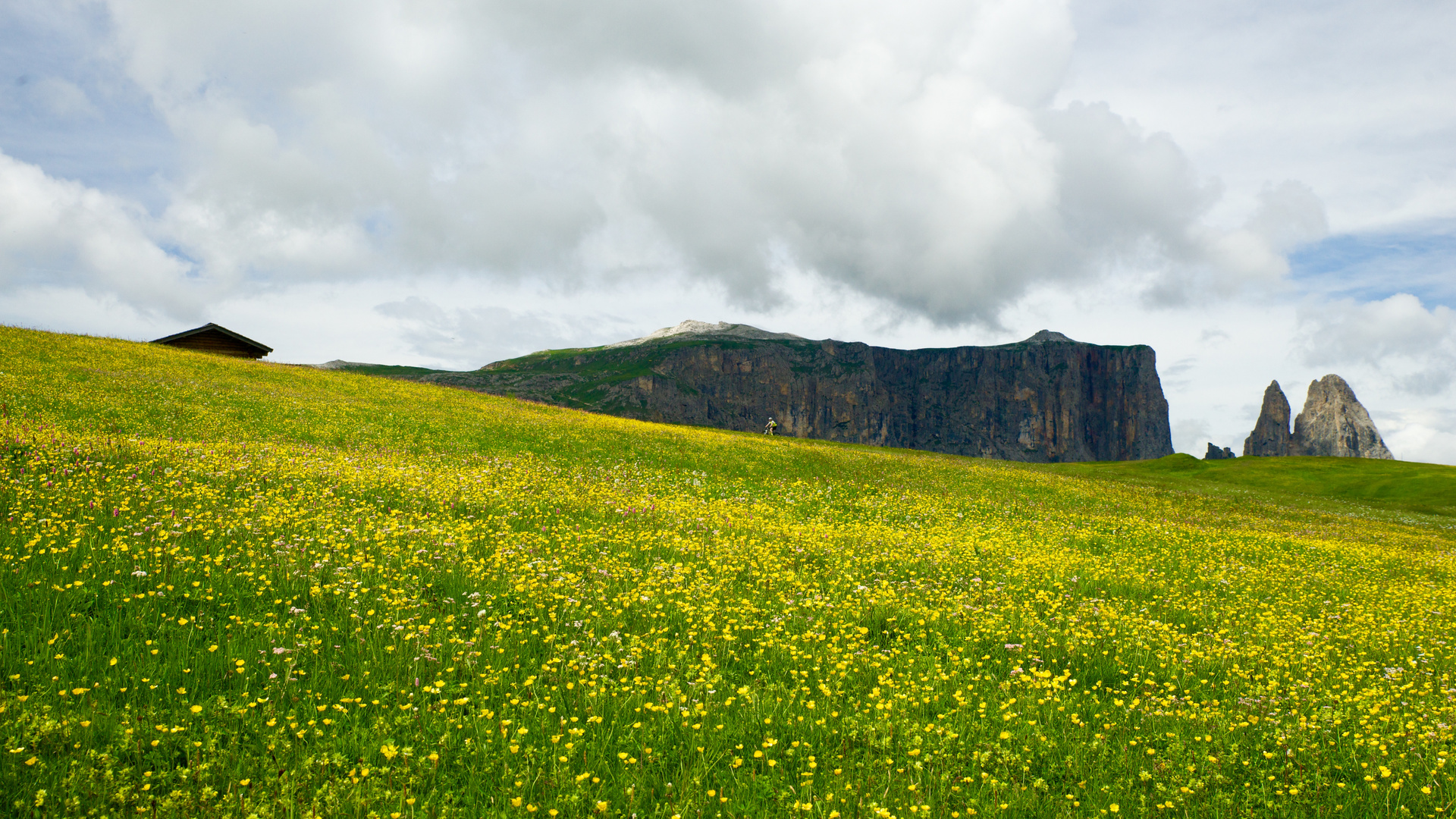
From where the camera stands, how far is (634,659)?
8.42m

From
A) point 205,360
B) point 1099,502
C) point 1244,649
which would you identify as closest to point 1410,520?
point 1099,502

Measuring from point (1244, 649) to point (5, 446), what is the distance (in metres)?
26.9

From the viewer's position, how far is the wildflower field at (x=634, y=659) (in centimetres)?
600

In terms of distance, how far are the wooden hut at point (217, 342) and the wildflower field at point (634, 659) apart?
47.3 meters

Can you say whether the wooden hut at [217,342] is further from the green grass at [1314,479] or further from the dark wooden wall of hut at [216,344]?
the green grass at [1314,479]

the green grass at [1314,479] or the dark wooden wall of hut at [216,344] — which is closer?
the green grass at [1314,479]

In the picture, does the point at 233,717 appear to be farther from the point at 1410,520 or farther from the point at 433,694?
the point at 1410,520

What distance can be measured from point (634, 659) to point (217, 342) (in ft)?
226

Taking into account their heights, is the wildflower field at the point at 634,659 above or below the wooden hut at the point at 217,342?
below

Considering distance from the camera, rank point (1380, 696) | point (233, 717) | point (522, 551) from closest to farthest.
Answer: point (233, 717)
point (1380, 696)
point (522, 551)

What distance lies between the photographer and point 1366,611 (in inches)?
562

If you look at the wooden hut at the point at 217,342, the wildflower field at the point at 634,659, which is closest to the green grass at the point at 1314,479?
the wildflower field at the point at 634,659

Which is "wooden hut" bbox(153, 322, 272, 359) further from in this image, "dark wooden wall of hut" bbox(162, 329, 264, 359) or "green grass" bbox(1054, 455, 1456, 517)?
"green grass" bbox(1054, 455, 1456, 517)

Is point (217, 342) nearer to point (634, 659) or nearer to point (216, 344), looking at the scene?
point (216, 344)
